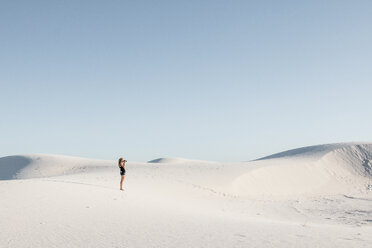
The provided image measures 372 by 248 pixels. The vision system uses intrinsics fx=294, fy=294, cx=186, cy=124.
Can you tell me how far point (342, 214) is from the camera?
50.7ft

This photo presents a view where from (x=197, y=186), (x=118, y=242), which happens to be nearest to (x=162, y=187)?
(x=197, y=186)

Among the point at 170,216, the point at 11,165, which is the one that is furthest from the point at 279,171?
the point at 11,165

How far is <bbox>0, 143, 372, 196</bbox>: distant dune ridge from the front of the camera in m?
25.4

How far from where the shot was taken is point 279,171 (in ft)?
96.7

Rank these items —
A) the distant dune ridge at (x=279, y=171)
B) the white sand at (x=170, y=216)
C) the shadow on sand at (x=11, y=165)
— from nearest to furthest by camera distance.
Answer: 1. the white sand at (x=170, y=216)
2. the distant dune ridge at (x=279, y=171)
3. the shadow on sand at (x=11, y=165)

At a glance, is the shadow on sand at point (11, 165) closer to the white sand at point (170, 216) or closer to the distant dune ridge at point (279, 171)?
the distant dune ridge at point (279, 171)

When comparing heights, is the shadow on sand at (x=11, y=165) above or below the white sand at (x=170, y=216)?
above

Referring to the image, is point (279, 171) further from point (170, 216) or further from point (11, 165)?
point (11, 165)

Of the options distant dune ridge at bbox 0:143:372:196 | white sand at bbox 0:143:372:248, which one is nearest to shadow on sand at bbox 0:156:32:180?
distant dune ridge at bbox 0:143:372:196

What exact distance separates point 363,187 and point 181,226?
27523 millimetres

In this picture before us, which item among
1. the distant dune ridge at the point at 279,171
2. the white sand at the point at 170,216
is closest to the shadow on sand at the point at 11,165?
the distant dune ridge at the point at 279,171

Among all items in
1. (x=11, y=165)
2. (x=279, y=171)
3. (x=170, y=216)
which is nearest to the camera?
(x=170, y=216)

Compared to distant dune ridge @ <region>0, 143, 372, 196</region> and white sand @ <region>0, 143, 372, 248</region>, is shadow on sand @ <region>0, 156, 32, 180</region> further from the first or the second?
white sand @ <region>0, 143, 372, 248</region>

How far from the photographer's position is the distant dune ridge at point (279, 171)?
2536 cm
